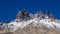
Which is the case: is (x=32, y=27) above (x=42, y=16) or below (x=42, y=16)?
below

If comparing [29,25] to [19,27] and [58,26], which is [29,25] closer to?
[19,27]

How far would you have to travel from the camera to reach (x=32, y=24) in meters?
64.2

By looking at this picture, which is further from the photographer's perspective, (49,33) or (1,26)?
(1,26)

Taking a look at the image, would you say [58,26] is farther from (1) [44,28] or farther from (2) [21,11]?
(2) [21,11]

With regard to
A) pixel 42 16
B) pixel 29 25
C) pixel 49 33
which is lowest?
pixel 49 33

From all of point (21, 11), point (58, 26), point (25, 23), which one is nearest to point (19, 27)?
point (25, 23)

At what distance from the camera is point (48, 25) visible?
66000 mm

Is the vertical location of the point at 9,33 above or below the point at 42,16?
below

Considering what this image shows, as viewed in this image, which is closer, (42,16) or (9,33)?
(9,33)

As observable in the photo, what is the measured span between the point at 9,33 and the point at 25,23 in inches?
319

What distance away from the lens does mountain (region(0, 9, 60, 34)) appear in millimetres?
63688

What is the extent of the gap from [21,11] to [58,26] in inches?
732

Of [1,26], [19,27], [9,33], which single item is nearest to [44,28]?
[19,27]

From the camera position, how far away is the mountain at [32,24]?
63688mm
